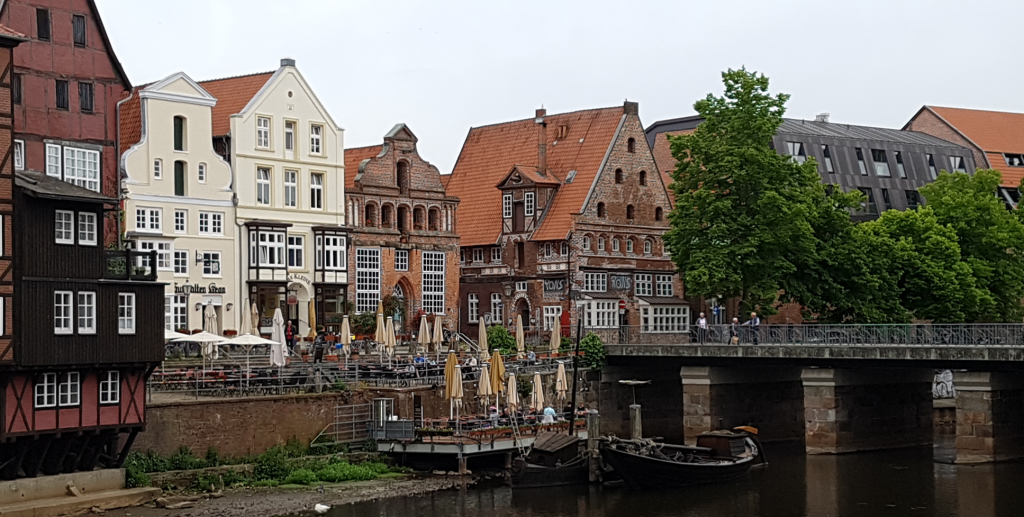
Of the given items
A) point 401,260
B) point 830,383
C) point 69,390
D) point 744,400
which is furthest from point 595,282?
point 69,390

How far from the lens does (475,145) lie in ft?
324

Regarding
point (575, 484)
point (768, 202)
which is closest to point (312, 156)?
point (768, 202)

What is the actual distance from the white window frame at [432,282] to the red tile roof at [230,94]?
1295cm

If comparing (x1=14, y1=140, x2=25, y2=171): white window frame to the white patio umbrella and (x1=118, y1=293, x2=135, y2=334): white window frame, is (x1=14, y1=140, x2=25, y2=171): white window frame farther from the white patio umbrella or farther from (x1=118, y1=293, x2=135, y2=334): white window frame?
the white patio umbrella

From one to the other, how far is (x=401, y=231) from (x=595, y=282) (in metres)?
11.5

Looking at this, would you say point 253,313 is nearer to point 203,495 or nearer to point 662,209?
point 203,495

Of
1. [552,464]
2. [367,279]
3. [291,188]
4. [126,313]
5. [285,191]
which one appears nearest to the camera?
[126,313]

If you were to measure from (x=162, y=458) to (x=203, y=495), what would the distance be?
2635 mm

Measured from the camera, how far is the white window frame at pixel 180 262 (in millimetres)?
70125

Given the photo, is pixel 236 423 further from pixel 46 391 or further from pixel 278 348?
pixel 46 391

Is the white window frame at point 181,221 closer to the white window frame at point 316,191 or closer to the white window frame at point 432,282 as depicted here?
the white window frame at point 316,191

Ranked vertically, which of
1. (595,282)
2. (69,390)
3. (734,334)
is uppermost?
(595,282)

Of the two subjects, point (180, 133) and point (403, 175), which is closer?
point (180, 133)

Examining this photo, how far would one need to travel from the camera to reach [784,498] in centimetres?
5353
